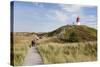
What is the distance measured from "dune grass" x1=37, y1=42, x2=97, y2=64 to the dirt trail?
0.15 ft

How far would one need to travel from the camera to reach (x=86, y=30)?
7.37ft

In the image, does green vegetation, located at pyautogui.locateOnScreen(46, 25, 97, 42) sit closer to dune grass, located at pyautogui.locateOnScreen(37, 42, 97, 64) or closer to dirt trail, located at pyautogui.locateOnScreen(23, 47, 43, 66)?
dune grass, located at pyautogui.locateOnScreen(37, 42, 97, 64)

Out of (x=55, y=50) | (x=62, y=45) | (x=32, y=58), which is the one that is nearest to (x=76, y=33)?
(x=62, y=45)

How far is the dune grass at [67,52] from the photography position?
Answer: 207cm

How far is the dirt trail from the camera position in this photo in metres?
1.99

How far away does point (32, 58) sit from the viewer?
2016 millimetres

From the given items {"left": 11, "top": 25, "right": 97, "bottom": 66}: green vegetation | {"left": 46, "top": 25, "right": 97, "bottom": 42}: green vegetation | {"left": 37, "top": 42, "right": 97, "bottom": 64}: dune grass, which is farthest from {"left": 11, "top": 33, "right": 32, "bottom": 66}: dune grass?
{"left": 46, "top": 25, "right": 97, "bottom": 42}: green vegetation

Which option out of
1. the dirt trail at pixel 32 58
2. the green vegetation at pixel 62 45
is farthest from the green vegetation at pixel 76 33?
the dirt trail at pixel 32 58

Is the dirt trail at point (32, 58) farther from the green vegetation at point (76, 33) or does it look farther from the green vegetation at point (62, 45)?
the green vegetation at point (76, 33)

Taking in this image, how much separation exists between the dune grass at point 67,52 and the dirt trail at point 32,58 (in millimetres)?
47

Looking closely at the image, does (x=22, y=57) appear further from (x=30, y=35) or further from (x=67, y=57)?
(x=67, y=57)

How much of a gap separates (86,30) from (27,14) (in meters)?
0.75

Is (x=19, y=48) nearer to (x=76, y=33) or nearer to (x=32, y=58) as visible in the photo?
(x=32, y=58)

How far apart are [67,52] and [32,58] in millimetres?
422
